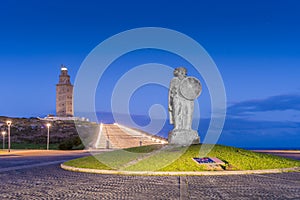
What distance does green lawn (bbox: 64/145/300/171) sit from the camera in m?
16.5

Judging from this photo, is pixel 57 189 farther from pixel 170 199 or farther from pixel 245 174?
pixel 245 174

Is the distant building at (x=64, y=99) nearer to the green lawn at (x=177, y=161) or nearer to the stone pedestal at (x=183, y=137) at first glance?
the green lawn at (x=177, y=161)

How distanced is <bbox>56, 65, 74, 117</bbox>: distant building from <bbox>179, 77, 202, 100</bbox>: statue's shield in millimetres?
102292

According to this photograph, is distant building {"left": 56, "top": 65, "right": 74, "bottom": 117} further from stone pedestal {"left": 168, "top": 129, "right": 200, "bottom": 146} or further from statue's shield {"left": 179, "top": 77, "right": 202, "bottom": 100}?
statue's shield {"left": 179, "top": 77, "right": 202, "bottom": 100}

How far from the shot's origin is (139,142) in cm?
4581

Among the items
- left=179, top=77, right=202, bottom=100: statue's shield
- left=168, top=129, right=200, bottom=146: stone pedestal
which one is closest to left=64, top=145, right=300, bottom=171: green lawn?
left=168, top=129, right=200, bottom=146: stone pedestal

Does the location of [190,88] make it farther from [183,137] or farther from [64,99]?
[64,99]

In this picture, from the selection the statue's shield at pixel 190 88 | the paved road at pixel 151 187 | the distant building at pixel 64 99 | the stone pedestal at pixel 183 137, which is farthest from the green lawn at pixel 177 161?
the distant building at pixel 64 99

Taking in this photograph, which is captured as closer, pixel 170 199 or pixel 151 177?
pixel 170 199

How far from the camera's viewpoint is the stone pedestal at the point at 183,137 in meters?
20.1

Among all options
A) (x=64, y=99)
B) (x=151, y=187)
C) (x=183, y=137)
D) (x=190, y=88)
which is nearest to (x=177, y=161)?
(x=183, y=137)

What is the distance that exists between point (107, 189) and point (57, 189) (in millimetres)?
1437

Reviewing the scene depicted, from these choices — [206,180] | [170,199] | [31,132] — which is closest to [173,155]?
[206,180]

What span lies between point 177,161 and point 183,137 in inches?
125
